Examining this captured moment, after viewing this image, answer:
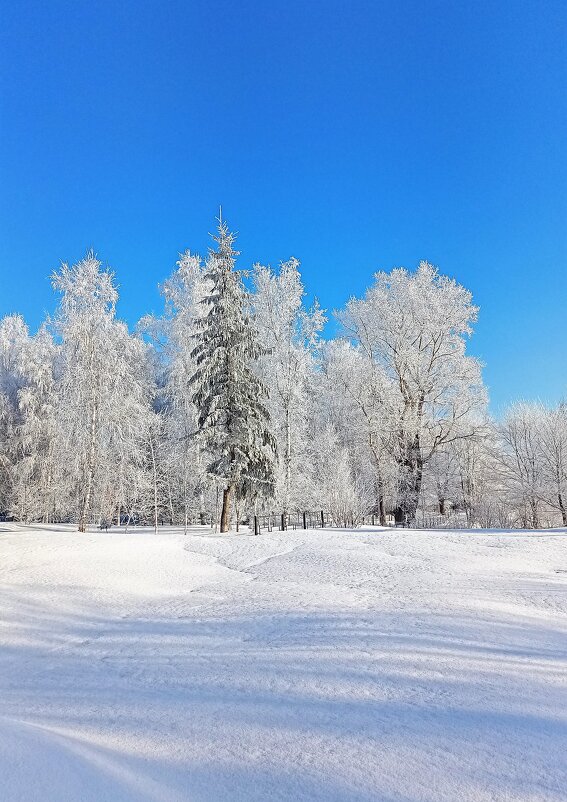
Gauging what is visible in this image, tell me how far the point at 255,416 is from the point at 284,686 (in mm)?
16762

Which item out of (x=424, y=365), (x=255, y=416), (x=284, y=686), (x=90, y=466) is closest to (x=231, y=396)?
(x=255, y=416)

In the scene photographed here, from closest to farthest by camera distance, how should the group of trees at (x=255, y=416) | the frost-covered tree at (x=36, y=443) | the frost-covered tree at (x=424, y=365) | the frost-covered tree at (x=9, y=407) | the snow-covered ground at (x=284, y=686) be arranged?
1. the snow-covered ground at (x=284, y=686)
2. the group of trees at (x=255, y=416)
3. the frost-covered tree at (x=424, y=365)
4. the frost-covered tree at (x=36, y=443)
5. the frost-covered tree at (x=9, y=407)

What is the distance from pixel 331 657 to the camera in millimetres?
4719

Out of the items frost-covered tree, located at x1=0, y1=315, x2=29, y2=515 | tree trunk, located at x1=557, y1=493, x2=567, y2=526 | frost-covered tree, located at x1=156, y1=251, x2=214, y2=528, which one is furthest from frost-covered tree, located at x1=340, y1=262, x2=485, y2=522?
frost-covered tree, located at x1=0, y1=315, x2=29, y2=515

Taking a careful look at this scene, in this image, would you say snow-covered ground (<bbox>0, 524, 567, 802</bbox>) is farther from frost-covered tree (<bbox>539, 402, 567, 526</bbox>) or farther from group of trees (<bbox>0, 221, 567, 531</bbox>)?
frost-covered tree (<bbox>539, 402, 567, 526</bbox>)

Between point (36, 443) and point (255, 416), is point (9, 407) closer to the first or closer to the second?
point (36, 443)

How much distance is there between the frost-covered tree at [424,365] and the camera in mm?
23047

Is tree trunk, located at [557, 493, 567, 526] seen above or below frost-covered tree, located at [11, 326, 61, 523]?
below

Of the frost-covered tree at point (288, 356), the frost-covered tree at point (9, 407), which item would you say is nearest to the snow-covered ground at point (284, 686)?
the frost-covered tree at point (288, 356)

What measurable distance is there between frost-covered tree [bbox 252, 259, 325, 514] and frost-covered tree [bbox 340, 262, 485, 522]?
12.7 feet

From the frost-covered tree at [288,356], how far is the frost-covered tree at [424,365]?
3884mm

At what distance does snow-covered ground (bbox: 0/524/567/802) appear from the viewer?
2.56 metres

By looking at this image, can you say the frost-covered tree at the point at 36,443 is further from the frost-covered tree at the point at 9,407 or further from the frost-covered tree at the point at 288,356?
the frost-covered tree at the point at 288,356

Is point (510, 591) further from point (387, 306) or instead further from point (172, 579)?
point (387, 306)
